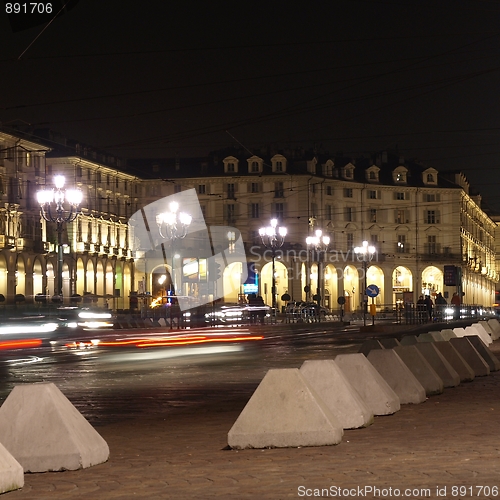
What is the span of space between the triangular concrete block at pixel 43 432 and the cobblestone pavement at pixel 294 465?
117 millimetres

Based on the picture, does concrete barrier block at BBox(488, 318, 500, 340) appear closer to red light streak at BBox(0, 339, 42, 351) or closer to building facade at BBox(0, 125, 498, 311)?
red light streak at BBox(0, 339, 42, 351)

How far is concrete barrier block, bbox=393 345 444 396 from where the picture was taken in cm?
1484

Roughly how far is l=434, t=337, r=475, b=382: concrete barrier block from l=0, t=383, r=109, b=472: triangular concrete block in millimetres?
9760

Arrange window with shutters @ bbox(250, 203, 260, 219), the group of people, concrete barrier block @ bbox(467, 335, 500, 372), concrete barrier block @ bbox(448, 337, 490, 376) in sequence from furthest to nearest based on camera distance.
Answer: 1. window with shutters @ bbox(250, 203, 260, 219)
2. the group of people
3. concrete barrier block @ bbox(467, 335, 500, 372)
4. concrete barrier block @ bbox(448, 337, 490, 376)

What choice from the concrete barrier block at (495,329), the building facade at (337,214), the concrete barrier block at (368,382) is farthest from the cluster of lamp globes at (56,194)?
the building facade at (337,214)

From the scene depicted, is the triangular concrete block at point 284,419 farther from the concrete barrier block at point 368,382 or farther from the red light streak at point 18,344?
the red light streak at point 18,344

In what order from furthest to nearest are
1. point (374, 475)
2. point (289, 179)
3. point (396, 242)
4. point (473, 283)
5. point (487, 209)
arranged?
point (487, 209)
point (473, 283)
point (396, 242)
point (289, 179)
point (374, 475)

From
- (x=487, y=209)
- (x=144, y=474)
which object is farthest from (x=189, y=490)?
(x=487, y=209)

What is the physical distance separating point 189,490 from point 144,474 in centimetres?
101

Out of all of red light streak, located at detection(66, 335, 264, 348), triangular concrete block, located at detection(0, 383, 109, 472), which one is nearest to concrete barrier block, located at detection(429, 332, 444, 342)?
triangular concrete block, located at detection(0, 383, 109, 472)

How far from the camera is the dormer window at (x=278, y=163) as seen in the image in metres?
117

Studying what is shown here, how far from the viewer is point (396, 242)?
127 m

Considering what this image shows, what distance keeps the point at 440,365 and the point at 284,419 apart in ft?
23.8

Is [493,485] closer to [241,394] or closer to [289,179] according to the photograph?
[241,394]
